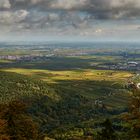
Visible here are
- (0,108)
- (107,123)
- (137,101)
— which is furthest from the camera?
(107,123)

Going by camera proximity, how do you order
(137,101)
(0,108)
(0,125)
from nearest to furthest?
(137,101) → (0,125) → (0,108)

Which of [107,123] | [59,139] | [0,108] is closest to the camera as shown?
[0,108]

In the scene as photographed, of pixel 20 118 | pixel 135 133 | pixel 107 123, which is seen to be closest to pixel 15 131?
pixel 20 118

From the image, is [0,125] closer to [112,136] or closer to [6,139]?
[6,139]

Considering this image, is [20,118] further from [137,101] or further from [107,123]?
[137,101]

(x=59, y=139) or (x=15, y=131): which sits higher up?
(x=15, y=131)

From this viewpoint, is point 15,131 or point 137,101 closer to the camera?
point 137,101

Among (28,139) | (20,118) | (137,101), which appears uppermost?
(137,101)

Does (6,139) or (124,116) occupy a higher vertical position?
(124,116)

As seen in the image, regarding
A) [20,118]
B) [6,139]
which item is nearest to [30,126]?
[20,118]
